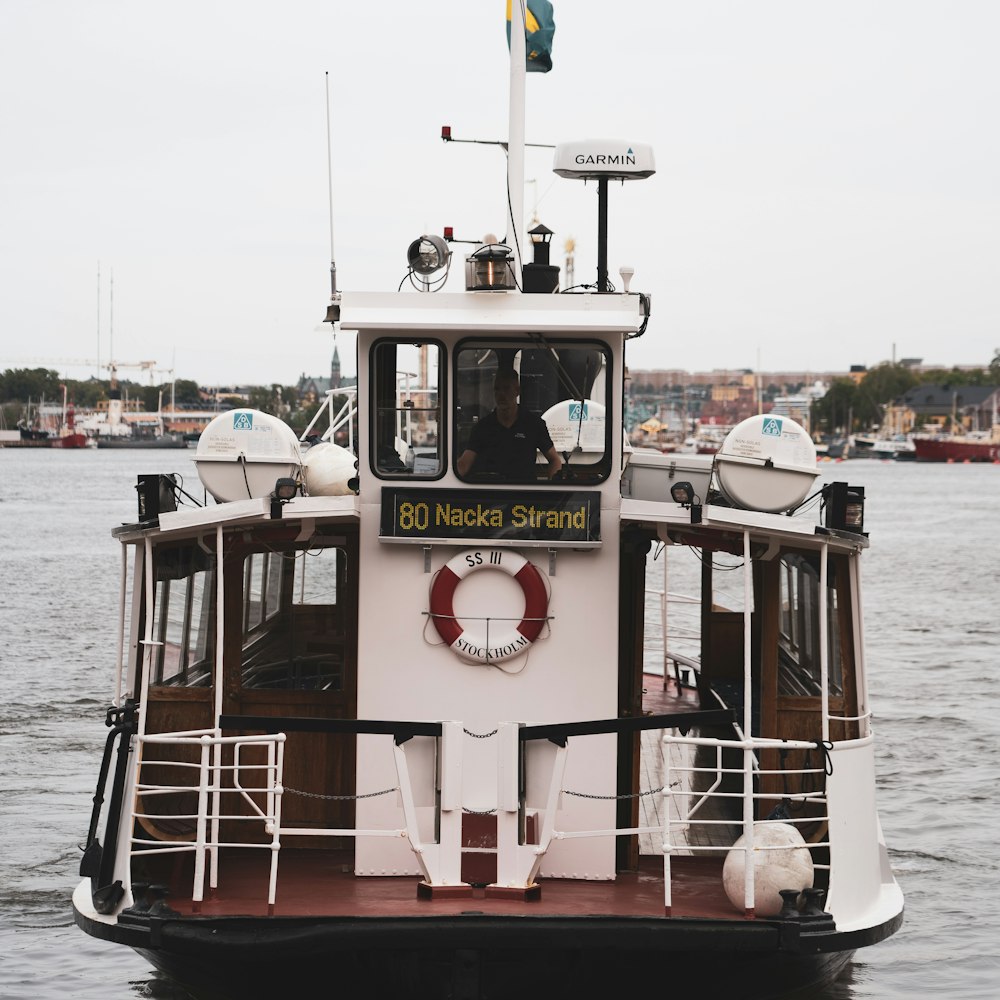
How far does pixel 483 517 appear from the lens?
891 cm

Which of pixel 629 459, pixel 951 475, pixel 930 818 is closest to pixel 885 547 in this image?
pixel 930 818

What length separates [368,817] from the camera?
359 inches

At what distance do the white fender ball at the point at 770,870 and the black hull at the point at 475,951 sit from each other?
22 cm

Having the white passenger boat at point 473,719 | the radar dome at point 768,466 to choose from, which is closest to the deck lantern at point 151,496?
the white passenger boat at point 473,719

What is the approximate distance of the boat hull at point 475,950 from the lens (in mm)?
7828

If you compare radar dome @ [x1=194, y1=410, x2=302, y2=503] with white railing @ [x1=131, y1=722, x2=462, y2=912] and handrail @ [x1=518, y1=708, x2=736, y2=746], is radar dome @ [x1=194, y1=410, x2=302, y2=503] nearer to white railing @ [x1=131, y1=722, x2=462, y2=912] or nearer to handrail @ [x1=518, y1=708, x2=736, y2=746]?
white railing @ [x1=131, y1=722, x2=462, y2=912]

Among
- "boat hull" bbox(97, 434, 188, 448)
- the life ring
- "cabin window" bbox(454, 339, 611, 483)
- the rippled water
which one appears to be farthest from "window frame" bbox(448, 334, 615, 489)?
"boat hull" bbox(97, 434, 188, 448)

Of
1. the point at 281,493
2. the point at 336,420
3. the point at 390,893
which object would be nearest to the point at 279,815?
the point at 390,893

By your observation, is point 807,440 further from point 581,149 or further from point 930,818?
point 930,818

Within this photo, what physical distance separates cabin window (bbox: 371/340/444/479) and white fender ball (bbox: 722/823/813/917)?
270 cm

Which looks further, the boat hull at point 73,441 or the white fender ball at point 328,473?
the boat hull at point 73,441

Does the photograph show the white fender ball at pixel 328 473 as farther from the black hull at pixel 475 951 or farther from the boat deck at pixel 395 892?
the black hull at pixel 475 951

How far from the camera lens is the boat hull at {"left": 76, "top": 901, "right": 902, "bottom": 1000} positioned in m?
7.83

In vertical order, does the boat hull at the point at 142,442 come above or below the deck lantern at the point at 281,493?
below
